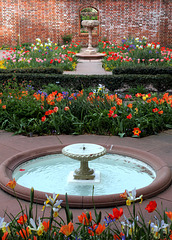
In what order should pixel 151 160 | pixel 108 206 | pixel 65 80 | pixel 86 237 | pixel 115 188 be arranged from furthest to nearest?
pixel 65 80
pixel 151 160
pixel 115 188
pixel 108 206
pixel 86 237

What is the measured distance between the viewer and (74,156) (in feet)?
13.0

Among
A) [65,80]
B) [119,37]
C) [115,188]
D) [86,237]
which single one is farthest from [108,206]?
[119,37]

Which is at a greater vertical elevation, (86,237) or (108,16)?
(108,16)

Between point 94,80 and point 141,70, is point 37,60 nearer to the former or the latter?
point 94,80

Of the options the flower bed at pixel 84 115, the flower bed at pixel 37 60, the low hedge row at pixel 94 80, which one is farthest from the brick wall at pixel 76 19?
the flower bed at pixel 84 115

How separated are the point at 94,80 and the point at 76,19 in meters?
11.7

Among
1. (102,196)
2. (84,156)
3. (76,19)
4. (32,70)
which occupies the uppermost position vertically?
(76,19)

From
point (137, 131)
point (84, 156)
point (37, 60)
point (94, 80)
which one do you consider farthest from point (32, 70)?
point (84, 156)

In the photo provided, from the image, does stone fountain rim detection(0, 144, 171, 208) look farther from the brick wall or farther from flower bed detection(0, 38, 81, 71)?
the brick wall

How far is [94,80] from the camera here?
29.4 ft

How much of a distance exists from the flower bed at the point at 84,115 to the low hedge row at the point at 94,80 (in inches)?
92.3

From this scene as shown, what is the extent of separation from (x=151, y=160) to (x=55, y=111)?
203 centimetres

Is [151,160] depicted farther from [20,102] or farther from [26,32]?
[26,32]

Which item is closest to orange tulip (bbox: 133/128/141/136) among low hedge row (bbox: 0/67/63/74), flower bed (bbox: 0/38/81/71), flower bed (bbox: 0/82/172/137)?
flower bed (bbox: 0/82/172/137)
